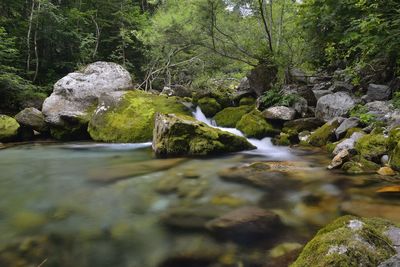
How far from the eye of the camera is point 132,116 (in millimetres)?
10586

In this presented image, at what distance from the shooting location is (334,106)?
941cm

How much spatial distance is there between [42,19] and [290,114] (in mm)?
12530

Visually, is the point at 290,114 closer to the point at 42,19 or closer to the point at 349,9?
the point at 349,9

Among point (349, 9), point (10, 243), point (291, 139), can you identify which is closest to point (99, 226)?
point (10, 243)

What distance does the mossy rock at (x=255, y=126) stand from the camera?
9688 millimetres

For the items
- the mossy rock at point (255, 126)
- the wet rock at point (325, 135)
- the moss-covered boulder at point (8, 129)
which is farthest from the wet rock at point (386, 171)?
the moss-covered boulder at point (8, 129)

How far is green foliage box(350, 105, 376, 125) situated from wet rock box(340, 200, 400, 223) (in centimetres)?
378

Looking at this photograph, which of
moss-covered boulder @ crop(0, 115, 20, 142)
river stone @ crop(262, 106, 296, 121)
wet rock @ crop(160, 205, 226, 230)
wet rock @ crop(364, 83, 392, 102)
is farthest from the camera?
moss-covered boulder @ crop(0, 115, 20, 142)

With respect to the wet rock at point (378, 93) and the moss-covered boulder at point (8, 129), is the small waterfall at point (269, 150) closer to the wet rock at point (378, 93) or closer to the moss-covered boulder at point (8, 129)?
the wet rock at point (378, 93)

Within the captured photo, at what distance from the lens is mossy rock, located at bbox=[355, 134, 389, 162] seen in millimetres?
6039

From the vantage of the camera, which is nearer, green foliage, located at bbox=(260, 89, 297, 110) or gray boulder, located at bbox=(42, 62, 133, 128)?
green foliage, located at bbox=(260, 89, 297, 110)

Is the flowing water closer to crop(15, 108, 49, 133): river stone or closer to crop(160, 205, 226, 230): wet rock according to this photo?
crop(160, 205, 226, 230): wet rock

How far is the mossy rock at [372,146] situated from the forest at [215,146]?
1.4 inches

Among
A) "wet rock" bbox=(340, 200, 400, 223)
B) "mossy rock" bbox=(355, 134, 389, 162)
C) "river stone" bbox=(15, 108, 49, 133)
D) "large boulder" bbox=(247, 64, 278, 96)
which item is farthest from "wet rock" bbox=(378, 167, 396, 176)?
"river stone" bbox=(15, 108, 49, 133)
